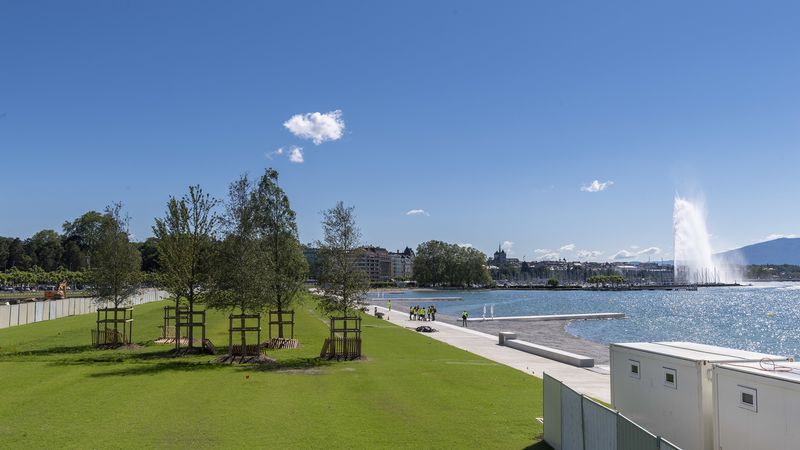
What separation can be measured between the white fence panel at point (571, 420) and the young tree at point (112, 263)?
33662mm

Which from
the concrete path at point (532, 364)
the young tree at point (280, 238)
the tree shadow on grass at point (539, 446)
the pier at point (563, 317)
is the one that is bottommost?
the pier at point (563, 317)

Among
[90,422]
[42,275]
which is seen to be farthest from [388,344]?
[42,275]

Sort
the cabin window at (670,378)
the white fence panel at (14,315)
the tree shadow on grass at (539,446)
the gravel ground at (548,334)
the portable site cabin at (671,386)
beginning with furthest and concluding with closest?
the white fence panel at (14,315), the gravel ground at (548,334), the tree shadow on grass at (539,446), the cabin window at (670,378), the portable site cabin at (671,386)

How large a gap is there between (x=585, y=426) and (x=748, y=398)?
117 inches

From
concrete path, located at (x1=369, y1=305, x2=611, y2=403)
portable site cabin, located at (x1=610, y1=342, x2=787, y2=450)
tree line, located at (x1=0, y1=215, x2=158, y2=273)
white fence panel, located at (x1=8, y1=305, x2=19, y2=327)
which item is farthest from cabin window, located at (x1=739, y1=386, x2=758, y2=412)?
tree line, located at (x1=0, y1=215, x2=158, y2=273)

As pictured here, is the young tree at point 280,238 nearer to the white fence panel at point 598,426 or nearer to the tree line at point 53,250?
the white fence panel at point 598,426

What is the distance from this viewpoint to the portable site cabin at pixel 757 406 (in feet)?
31.4

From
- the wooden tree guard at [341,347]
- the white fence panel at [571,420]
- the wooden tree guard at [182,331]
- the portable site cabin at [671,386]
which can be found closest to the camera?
the portable site cabin at [671,386]

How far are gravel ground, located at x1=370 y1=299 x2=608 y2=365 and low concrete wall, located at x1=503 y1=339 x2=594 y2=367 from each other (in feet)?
8.84

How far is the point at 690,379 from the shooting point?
11859 mm

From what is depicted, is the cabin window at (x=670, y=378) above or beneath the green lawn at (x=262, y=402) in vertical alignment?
above

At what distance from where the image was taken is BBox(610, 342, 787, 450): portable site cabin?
1161 centimetres

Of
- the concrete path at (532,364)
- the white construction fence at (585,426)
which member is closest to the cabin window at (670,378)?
the white construction fence at (585,426)

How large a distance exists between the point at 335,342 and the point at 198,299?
346 inches
